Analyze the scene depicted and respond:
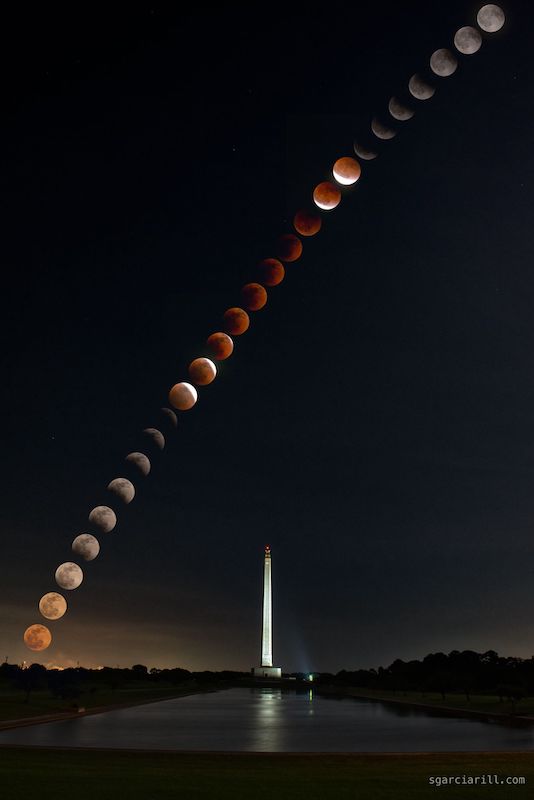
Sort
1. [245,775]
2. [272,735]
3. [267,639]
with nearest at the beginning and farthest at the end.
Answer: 1. [245,775]
2. [272,735]
3. [267,639]

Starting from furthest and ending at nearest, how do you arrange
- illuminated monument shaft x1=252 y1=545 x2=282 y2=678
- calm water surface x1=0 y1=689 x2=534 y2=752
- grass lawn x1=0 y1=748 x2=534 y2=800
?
1. illuminated monument shaft x1=252 y1=545 x2=282 y2=678
2. calm water surface x1=0 y1=689 x2=534 y2=752
3. grass lawn x1=0 y1=748 x2=534 y2=800

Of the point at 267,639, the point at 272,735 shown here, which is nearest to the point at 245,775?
the point at 272,735

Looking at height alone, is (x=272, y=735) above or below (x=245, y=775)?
above

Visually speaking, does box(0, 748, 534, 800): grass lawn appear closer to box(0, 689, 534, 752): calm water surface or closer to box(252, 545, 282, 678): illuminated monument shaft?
box(0, 689, 534, 752): calm water surface

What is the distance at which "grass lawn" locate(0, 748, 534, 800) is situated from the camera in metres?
21.6

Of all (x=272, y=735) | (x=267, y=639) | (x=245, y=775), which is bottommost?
(x=245, y=775)

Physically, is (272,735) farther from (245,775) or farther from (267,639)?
(267,639)

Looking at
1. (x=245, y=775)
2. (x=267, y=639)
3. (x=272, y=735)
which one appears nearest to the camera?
(x=245, y=775)

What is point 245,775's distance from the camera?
80.9 feet

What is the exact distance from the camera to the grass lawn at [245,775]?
21641 mm

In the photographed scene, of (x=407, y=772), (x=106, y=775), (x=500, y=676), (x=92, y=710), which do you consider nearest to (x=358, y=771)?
(x=407, y=772)

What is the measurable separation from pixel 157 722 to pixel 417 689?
10844cm

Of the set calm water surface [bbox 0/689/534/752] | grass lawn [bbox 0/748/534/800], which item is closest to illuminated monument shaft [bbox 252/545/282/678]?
calm water surface [bbox 0/689/534/752]

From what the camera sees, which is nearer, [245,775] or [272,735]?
[245,775]
